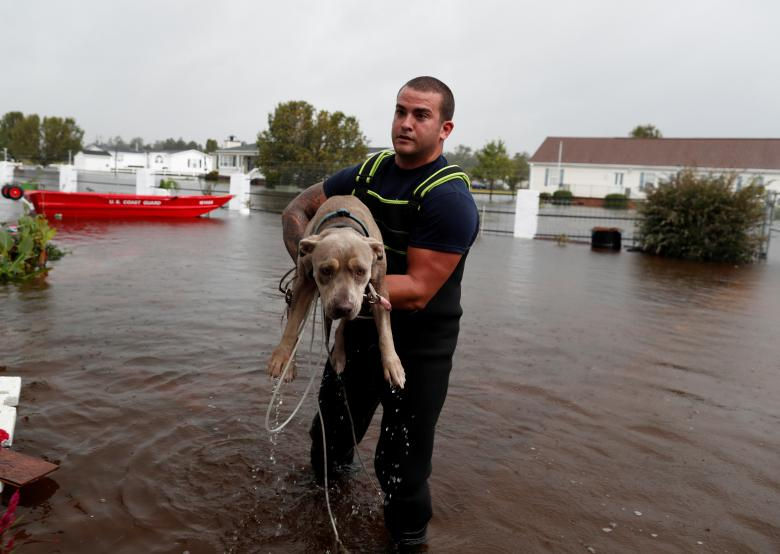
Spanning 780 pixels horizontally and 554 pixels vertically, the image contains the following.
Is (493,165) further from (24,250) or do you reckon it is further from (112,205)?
(24,250)

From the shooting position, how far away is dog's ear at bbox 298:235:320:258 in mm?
2861

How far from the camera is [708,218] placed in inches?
739

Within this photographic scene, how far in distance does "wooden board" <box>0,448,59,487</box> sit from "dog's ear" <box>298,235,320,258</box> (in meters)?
2.33

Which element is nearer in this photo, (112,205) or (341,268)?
(341,268)

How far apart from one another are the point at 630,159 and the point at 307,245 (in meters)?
60.0

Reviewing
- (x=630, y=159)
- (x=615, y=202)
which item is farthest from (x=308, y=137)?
(x=630, y=159)

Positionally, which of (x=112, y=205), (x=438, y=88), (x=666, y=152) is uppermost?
(x=666, y=152)

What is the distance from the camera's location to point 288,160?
44469mm

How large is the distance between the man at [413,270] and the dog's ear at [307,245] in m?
0.45

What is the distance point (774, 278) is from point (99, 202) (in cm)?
1901

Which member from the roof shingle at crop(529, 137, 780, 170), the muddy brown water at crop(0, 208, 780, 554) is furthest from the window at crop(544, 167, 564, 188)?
the muddy brown water at crop(0, 208, 780, 554)

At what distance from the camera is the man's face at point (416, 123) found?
129 inches

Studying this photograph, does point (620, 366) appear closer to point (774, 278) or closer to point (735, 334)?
point (735, 334)

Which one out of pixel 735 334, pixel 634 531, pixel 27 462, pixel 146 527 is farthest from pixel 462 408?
pixel 735 334
